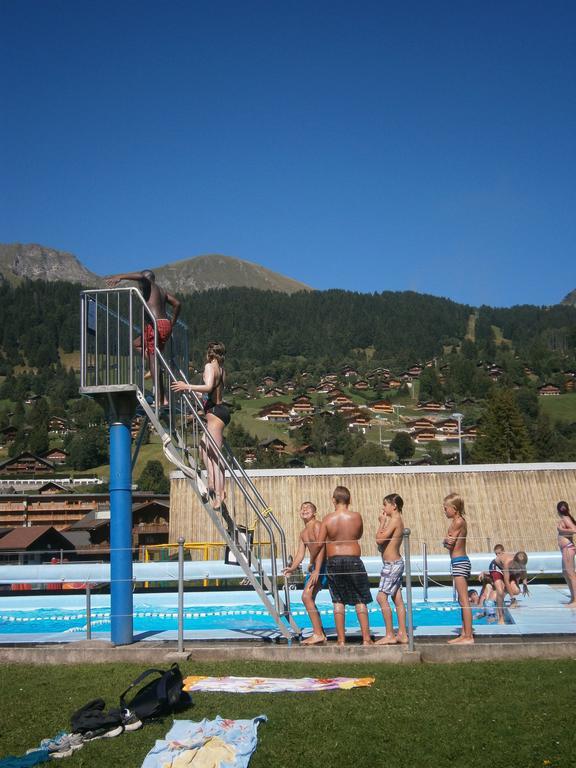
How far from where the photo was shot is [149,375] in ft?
32.0

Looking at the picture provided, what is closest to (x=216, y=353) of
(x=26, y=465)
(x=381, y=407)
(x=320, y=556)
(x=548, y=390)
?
(x=320, y=556)

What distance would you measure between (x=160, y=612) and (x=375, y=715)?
326 inches

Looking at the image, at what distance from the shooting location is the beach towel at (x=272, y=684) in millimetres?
6680

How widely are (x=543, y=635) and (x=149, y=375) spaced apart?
5.25 m

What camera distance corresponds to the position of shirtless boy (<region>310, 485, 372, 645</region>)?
8.22 m

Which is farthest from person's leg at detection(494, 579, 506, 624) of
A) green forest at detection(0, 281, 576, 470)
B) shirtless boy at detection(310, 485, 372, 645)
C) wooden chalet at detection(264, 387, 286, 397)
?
wooden chalet at detection(264, 387, 286, 397)

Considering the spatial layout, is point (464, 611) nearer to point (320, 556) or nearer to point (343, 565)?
point (343, 565)

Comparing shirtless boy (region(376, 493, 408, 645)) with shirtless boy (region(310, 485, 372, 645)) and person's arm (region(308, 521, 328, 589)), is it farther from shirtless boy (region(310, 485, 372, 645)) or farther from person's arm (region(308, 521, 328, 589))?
person's arm (region(308, 521, 328, 589))

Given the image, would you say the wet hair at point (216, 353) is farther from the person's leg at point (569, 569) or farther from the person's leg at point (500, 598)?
the person's leg at point (569, 569)

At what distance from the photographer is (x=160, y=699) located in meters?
5.96

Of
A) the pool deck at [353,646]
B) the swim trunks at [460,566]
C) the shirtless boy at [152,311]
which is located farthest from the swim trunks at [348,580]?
the shirtless boy at [152,311]

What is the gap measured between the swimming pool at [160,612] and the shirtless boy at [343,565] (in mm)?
2452

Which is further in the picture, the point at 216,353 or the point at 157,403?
the point at 157,403

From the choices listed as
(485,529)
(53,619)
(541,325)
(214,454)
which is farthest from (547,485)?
(541,325)
